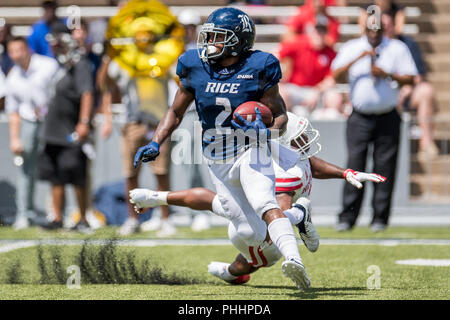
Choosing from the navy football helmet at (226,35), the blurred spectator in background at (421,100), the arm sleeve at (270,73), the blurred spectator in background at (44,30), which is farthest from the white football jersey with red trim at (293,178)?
the blurred spectator in background at (44,30)

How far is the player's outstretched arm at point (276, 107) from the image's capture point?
539 centimetres

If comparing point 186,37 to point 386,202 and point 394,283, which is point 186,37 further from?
point 394,283

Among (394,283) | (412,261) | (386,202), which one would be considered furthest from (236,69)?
(386,202)

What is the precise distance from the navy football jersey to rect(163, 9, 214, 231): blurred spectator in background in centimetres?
409

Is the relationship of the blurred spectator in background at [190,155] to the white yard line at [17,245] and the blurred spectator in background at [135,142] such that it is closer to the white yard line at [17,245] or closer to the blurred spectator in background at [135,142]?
the blurred spectator in background at [135,142]

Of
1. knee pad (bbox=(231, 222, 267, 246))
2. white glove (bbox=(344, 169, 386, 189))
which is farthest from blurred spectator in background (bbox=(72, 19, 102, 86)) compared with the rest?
white glove (bbox=(344, 169, 386, 189))

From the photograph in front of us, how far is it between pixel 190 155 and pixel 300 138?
4.32 m

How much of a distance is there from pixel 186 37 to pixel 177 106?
481cm

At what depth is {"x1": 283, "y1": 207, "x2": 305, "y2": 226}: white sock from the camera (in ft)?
17.4

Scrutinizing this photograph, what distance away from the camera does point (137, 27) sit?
31.6 feet

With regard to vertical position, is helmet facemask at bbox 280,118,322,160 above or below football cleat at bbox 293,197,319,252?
above

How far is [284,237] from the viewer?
4930mm

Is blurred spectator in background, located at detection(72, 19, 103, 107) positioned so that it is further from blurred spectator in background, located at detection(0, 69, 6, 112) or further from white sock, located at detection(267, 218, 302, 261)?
white sock, located at detection(267, 218, 302, 261)

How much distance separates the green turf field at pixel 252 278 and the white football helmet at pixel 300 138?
839 millimetres
